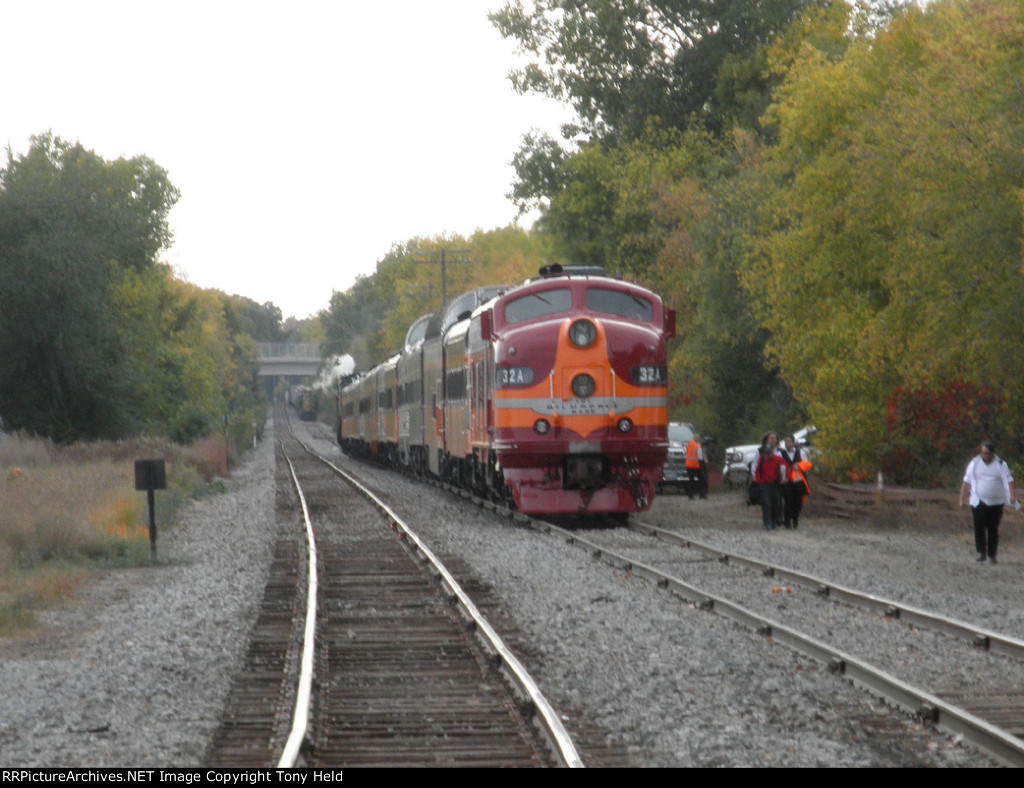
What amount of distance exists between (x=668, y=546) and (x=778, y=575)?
383 centimetres

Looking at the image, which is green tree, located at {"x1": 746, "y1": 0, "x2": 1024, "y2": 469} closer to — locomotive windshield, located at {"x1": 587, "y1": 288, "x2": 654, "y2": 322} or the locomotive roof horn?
locomotive windshield, located at {"x1": 587, "y1": 288, "x2": 654, "y2": 322}

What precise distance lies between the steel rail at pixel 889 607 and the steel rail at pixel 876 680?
1.23 meters

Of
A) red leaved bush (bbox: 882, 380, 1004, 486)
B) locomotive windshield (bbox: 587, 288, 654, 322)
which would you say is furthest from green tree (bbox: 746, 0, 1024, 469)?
locomotive windshield (bbox: 587, 288, 654, 322)

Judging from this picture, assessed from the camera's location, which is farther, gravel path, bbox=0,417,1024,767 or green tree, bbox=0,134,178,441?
green tree, bbox=0,134,178,441

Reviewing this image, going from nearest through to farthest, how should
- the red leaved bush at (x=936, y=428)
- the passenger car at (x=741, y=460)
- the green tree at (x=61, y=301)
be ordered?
the red leaved bush at (x=936, y=428)
the passenger car at (x=741, y=460)
the green tree at (x=61, y=301)

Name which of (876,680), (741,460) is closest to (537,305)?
(741,460)

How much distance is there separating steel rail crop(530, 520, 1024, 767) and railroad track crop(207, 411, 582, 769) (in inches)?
87.6

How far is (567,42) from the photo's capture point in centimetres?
5066

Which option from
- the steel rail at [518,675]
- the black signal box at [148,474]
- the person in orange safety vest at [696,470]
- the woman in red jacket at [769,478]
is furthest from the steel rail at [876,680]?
the person in orange safety vest at [696,470]

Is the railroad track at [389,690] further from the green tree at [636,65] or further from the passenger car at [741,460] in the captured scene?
the green tree at [636,65]

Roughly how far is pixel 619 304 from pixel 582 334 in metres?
1.04

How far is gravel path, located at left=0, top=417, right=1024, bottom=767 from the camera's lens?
7.75m

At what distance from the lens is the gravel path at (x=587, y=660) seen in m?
7.75

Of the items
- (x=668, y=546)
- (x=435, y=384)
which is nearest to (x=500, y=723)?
(x=668, y=546)
